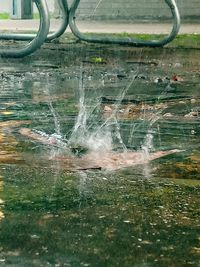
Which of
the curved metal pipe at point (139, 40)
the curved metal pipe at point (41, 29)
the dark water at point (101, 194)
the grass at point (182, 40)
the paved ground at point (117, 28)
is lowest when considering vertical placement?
the dark water at point (101, 194)

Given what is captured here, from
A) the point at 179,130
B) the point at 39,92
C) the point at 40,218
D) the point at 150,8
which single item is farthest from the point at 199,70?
the point at 150,8

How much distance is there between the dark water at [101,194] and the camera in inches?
61.3

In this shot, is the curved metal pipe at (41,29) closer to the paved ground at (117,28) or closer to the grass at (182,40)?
the grass at (182,40)

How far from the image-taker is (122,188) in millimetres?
2131

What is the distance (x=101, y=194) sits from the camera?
6.75 feet

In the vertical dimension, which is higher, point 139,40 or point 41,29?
point 139,40

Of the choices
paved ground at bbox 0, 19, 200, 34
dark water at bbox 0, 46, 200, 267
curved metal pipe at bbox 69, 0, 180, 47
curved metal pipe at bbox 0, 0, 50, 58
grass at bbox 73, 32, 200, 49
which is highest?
paved ground at bbox 0, 19, 200, 34

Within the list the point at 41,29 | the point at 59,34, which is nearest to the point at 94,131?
the point at 41,29

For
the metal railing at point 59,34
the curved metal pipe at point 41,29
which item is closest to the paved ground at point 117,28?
the metal railing at point 59,34

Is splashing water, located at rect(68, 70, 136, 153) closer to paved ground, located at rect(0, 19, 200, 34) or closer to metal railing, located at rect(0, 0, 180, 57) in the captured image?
metal railing, located at rect(0, 0, 180, 57)

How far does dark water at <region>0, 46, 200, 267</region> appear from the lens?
156 centimetres

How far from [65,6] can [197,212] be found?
4.73 meters

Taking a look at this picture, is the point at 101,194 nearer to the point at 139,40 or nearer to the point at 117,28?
the point at 139,40

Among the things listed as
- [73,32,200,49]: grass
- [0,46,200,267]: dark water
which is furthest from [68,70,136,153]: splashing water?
[73,32,200,49]: grass
